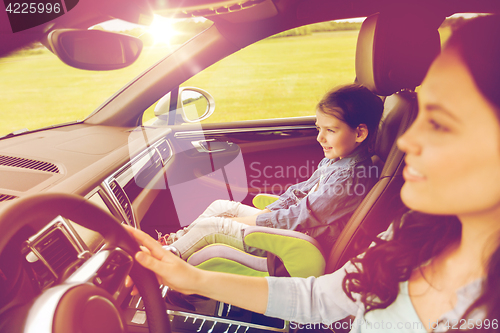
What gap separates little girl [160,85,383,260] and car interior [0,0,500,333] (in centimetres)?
7

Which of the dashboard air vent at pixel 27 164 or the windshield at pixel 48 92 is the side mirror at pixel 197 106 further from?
the windshield at pixel 48 92

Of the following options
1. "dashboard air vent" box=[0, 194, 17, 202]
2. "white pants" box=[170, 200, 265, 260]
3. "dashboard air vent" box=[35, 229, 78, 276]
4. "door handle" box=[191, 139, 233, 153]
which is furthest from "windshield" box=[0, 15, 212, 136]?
"dashboard air vent" box=[35, 229, 78, 276]

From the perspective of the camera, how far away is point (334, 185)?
1631 millimetres

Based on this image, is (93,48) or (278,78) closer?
(93,48)

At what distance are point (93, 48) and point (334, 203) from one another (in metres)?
1.28

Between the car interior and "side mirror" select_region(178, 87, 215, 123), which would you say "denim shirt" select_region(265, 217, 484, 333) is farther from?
"side mirror" select_region(178, 87, 215, 123)

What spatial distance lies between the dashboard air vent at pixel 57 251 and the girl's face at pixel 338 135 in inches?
50.1

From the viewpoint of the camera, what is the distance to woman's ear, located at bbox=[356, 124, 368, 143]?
165 cm

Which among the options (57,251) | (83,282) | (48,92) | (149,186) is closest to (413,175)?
(83,282)

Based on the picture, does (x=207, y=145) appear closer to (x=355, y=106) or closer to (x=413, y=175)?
(x=355, y=106)

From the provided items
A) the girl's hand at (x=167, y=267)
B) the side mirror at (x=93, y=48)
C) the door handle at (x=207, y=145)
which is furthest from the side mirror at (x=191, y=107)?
the girl's hand at (x=167, y=267)

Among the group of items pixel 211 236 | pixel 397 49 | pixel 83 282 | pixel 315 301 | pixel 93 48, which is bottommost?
pixel 211 236

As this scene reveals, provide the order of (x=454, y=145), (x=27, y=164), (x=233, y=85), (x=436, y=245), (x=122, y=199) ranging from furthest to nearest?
(x=233, y=85)
(x=122, y=199)
(x=27, y=164)
(x=436, y=245)
(x=454, y=145)

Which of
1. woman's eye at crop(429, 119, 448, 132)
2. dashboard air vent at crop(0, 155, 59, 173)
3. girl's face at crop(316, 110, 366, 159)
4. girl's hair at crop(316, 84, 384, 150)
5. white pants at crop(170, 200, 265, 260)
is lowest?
white pants at crop(170, 200, 265, 260)
